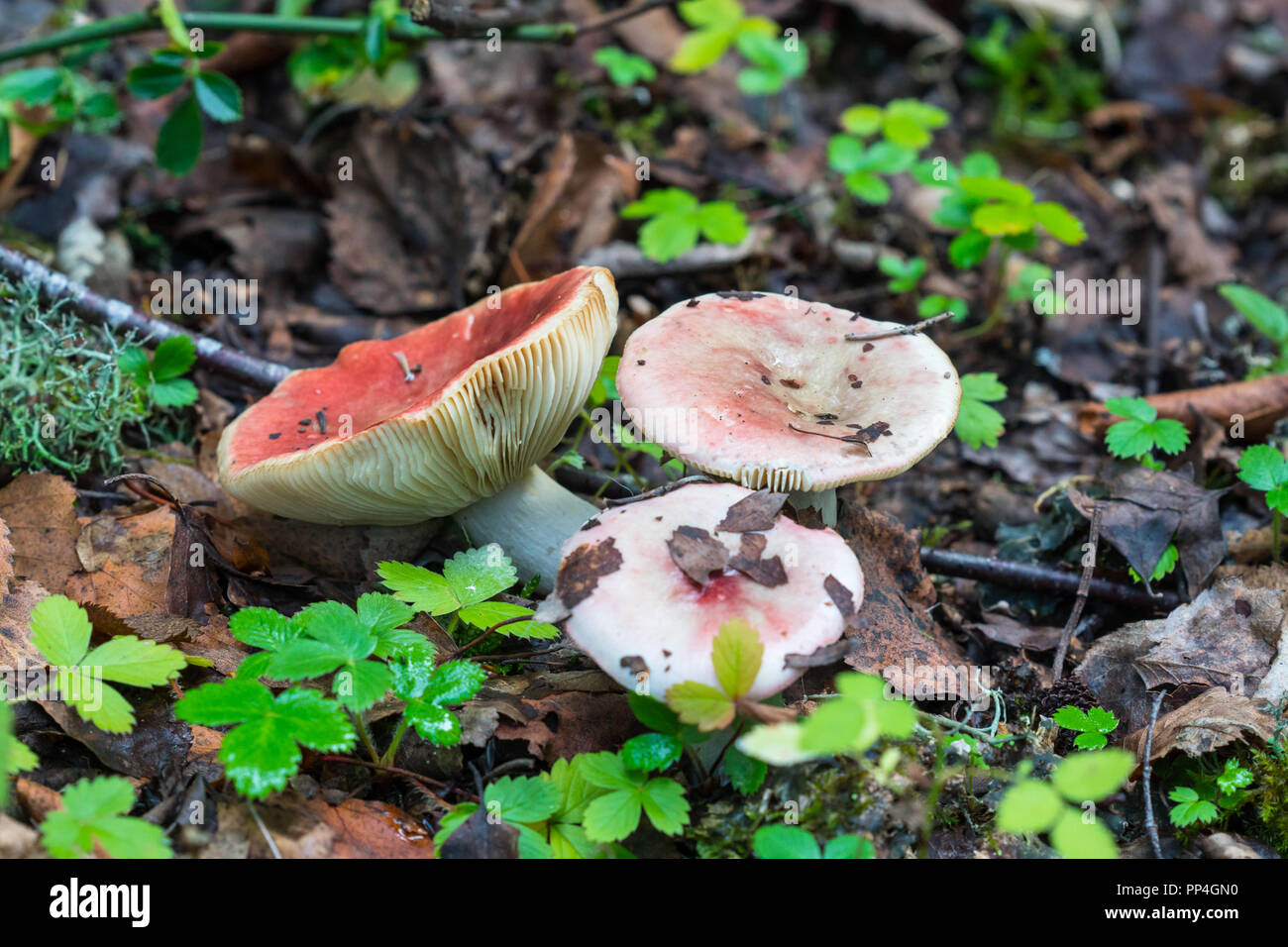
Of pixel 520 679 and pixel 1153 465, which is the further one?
pixel 1153 465

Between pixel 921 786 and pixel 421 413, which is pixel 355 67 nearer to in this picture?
pixel 421 413

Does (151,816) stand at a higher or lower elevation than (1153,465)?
lower

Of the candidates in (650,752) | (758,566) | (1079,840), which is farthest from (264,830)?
(1079,840)

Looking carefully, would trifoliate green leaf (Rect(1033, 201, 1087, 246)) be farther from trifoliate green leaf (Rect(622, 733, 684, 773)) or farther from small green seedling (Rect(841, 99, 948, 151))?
trifoliate green leaf (Rect(622, 733, 684, 773))

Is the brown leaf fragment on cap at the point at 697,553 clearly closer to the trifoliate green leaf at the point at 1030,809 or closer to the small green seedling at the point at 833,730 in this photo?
the small green seedling at the point at 833,730

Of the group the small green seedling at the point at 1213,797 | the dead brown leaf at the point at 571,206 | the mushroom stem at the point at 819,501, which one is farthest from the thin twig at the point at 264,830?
the dead brown leaf at the point at 571,206

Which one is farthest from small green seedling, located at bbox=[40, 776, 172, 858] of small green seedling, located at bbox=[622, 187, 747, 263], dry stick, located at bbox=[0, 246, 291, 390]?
small green seedling, located at bbox=[622, 187, 747, 263]

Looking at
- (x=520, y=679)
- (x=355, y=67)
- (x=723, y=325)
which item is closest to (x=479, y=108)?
(x=355, y=67)
